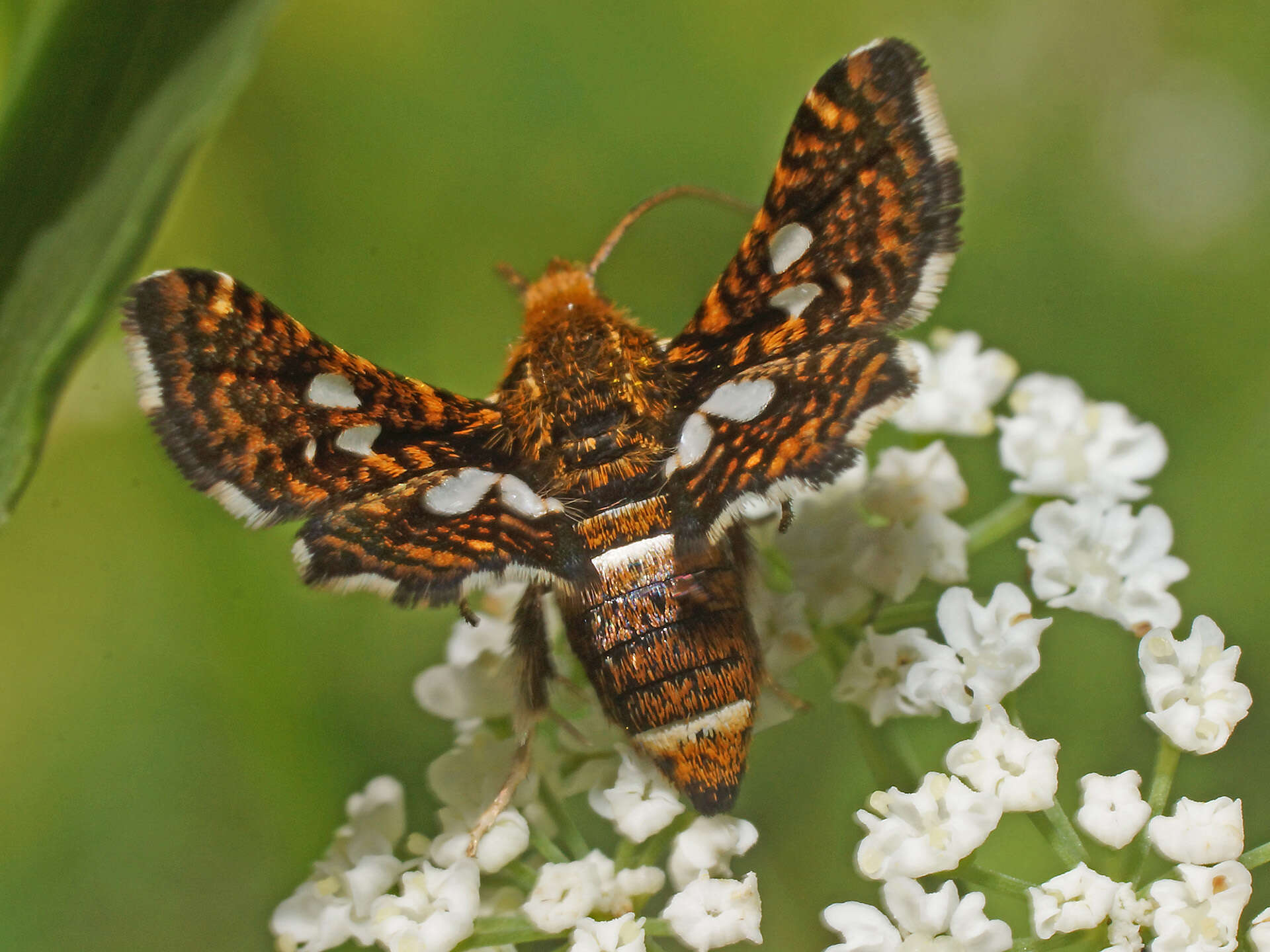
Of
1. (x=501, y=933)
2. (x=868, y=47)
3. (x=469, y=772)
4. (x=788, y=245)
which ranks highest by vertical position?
(x=868, y=47)

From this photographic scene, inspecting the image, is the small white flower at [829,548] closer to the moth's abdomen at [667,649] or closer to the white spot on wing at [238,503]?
the moth's abdomen at [667,649]

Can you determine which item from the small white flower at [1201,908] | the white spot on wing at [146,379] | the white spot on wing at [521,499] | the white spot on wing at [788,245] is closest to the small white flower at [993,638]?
the small white flower at [1201,908]

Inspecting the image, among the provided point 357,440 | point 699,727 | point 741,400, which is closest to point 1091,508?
point 741,400

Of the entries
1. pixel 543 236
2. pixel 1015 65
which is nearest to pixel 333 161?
pixel 543 236

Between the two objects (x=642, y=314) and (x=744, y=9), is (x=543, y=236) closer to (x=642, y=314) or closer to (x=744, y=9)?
(x=642, y=314)

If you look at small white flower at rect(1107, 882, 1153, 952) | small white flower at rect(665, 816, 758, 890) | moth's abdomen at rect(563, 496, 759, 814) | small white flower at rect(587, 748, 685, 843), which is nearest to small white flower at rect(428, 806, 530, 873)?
small white flower at rect(587, 748, 685, 843)

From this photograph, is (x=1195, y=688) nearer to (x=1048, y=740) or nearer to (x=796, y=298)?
(x=1048, y=740)
